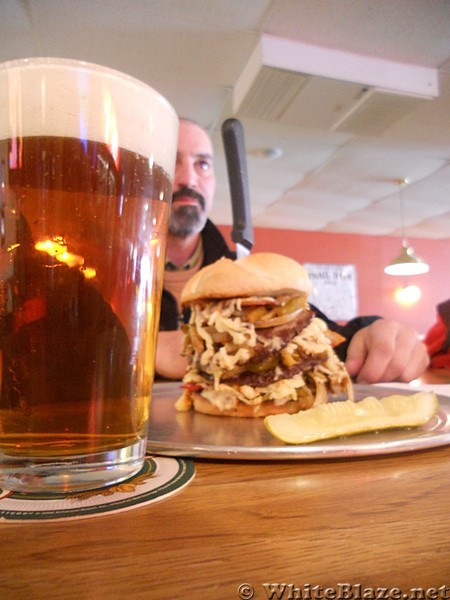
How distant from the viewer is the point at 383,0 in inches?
104

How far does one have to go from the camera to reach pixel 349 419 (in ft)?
2.09

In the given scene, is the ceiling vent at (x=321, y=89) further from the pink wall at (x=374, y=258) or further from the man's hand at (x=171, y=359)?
the pink wall at (x=374, y=258)

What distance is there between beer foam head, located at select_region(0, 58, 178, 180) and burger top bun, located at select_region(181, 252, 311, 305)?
1.68ft

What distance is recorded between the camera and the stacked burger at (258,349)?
928 mm

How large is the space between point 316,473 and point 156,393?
0.69 meters

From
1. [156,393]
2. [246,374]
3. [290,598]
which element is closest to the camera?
[290,598]

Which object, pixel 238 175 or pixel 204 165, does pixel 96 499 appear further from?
pixel 204 165

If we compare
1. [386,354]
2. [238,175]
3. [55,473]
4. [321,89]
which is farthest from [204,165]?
[55,473]

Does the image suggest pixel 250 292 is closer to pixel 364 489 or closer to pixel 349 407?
pixel 349 407

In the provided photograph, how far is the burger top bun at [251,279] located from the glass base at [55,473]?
0.58 metres

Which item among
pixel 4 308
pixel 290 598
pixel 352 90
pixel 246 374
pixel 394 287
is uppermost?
pixel 352 90

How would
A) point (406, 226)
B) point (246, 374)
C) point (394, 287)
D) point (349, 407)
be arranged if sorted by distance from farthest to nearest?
point (394, 287), point (406, 226), point (246, 374), point (349, 407)

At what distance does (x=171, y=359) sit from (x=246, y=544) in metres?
1.16

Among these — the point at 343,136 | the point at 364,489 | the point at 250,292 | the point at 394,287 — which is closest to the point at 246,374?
the point at 250,292
